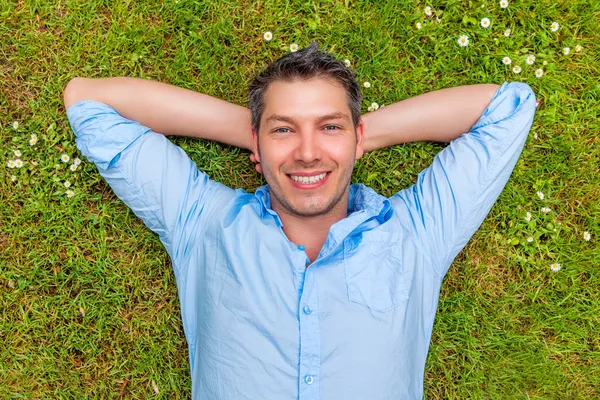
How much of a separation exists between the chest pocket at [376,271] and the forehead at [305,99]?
83 centimetres

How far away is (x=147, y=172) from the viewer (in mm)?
3227

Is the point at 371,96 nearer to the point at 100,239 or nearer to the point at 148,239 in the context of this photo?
the point at 148,239

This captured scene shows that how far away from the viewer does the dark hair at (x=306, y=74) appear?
3066 millimetres

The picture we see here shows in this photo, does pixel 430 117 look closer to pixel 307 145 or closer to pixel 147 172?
pixel 307 145

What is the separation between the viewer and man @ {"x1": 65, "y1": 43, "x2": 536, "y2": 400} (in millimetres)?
→ 2936

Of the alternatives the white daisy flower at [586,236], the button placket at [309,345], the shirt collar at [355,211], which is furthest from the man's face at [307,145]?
the white daisy flower at [586,236]

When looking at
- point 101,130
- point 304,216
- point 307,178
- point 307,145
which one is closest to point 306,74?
point 307,145

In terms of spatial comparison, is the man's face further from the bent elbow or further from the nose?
the bent elbow

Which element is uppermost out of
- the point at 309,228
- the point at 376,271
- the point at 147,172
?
the point at 147,172

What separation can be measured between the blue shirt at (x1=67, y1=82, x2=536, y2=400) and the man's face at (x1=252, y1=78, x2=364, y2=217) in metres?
0.25

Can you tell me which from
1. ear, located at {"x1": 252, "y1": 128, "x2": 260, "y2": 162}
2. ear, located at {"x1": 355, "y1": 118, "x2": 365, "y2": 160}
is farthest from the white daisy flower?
ear, located at {"x1": 252, "y1": 128, "x2": 260, "y2": 162}

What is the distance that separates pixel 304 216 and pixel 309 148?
449 mm

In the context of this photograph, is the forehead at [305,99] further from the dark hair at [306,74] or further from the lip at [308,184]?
the lip at [308,184]

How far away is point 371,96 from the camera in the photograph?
3998 millimetres
